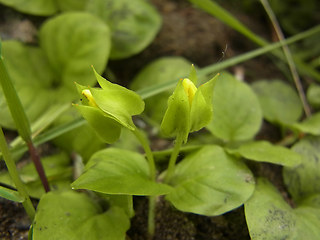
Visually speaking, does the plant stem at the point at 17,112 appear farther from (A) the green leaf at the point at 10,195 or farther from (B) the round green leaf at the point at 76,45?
(B) the round green leaf at the point at 76,45

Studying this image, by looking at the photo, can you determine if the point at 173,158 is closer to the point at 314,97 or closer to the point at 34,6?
the point at 314,97

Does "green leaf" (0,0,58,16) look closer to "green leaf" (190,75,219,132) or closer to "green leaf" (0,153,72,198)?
"green leaf" (0,153,72,198)

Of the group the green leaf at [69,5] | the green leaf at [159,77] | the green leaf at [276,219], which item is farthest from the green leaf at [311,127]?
the green leaf at [69,5]

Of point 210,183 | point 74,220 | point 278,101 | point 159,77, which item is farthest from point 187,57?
point 74,220

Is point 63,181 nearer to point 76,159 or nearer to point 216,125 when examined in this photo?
point 76,159

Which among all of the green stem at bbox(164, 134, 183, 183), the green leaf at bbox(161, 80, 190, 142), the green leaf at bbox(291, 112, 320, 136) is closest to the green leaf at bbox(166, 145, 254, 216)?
the green stem at bbox(164, 134, 183, 183)

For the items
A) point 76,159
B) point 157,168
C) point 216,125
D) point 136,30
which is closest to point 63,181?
point 76,159
